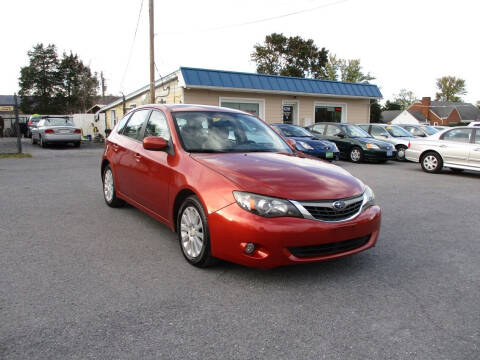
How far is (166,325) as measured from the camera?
271cm

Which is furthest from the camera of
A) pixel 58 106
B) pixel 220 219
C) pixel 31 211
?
pixel 58 106

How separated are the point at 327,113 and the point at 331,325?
20.9 meters

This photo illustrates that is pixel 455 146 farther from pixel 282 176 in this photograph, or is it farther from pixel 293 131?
pixel 282 176

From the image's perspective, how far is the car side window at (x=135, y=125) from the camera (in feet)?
17.1

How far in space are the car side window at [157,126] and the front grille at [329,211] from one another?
6.23ft

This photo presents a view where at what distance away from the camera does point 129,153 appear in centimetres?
514

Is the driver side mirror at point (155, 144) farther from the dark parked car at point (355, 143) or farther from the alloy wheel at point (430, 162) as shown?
the dark parked car at point (355, 143)

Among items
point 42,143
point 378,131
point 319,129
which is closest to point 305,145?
point 319,129

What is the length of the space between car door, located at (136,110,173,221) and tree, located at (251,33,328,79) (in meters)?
48.4

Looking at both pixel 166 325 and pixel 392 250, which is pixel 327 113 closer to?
pixel 392 250

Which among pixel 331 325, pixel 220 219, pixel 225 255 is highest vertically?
pixel 220 219

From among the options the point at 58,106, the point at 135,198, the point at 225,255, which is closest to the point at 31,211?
the point at 135,198

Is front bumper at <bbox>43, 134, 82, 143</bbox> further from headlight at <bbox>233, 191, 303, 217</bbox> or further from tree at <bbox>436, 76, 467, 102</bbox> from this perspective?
tree at <bbox>436, 76, 467, 102</bbox>

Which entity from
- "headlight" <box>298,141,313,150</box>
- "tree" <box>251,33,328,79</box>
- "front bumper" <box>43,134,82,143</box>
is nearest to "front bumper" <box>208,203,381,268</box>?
"headlight" <box>298,141,313,150</box>
